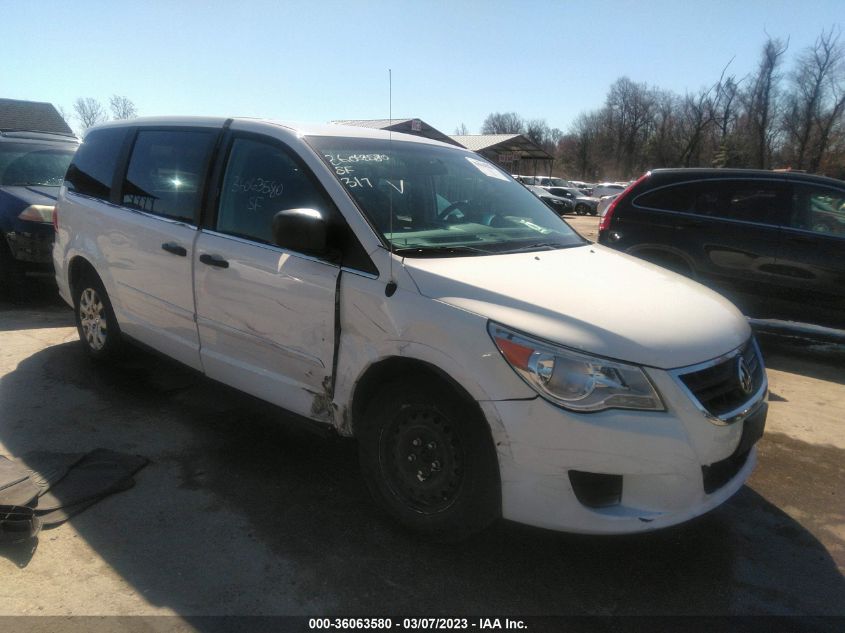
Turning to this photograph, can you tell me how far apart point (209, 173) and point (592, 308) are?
7.78ft

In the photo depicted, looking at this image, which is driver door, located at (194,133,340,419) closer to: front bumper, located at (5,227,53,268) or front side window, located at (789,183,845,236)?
front bumper, located at (5,227,53,268)

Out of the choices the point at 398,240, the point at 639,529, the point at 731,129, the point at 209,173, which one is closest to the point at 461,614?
the point at 639,529

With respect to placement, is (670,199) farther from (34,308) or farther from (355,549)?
(34,308)

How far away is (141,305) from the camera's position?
4.19m

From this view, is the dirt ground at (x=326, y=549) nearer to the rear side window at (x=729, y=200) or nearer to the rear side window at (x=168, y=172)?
the rear side window at (x=168, y=172)

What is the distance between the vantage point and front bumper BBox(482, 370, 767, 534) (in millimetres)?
2289

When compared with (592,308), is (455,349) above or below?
below

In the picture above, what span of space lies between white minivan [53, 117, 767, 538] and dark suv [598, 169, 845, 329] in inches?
125

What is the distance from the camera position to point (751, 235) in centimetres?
633

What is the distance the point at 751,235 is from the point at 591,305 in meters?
4.65

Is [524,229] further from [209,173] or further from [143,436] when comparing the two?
[143,436]

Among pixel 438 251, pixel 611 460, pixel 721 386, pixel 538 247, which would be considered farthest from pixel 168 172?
pixel 721 386

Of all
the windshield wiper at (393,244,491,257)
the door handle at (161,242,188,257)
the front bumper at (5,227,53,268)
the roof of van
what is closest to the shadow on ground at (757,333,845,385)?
the roof of van

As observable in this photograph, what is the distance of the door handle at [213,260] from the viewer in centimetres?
342
